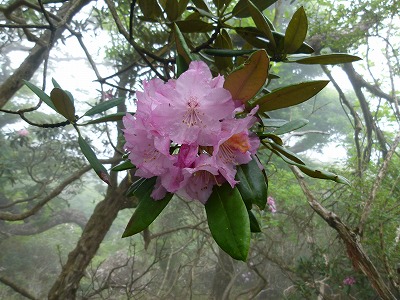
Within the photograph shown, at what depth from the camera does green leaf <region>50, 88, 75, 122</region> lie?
634mm

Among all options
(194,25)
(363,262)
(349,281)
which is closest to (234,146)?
(194,25)

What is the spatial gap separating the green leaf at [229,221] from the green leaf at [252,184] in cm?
3

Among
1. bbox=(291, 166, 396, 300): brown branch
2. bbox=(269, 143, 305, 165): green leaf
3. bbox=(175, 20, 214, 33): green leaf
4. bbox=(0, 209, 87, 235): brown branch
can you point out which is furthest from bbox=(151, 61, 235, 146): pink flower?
bbox=(0, 209, 87, 235): brown branch

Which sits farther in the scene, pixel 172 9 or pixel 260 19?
pixel 172 9

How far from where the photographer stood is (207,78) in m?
0.50

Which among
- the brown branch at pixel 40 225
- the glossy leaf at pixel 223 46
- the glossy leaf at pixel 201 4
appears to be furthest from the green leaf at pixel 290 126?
the brown branch at pixel 40 225

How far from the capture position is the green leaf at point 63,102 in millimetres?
634

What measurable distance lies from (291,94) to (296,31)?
13 cm

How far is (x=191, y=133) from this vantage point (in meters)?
0.46

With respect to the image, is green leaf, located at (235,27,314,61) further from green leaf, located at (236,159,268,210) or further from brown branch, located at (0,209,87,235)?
brown branch, located at (0,209,87,235)

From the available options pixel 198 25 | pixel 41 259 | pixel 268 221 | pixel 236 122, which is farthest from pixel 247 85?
pixel 41 259

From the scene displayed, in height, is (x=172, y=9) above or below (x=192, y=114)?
above

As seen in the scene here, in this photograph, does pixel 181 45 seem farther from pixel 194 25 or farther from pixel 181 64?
pixel 194 25

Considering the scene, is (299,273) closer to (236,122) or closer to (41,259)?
(236,122)
